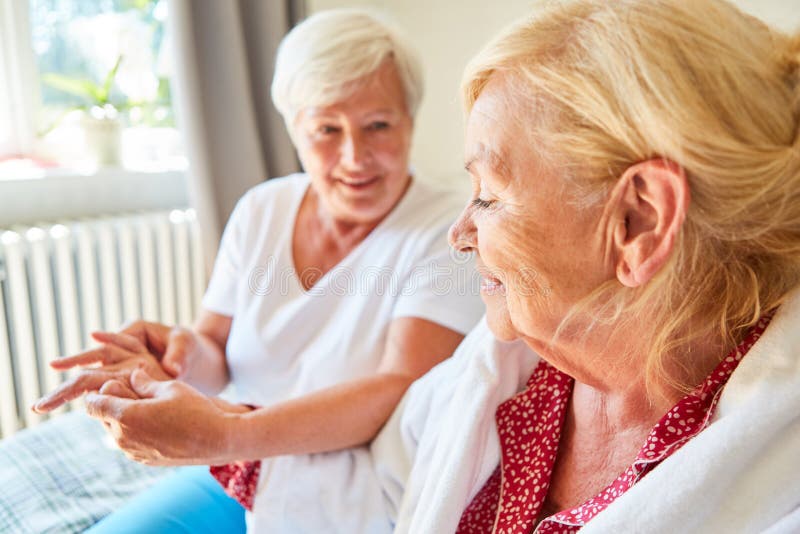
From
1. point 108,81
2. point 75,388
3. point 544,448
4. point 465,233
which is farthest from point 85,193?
point 544,448

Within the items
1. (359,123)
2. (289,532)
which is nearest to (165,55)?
(359,123)

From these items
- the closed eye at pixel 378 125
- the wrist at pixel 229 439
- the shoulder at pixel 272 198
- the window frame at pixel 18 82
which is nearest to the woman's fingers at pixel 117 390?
the wrist at pixel 229 439

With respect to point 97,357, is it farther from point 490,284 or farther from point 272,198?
point 490,284

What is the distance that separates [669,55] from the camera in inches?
25.5

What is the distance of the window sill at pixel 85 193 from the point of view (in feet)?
7.13

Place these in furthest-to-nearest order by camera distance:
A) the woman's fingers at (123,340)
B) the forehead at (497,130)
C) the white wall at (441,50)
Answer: the white wall at (441,50) → the woman's fingers at (123,340) → the forehead at (497,130)

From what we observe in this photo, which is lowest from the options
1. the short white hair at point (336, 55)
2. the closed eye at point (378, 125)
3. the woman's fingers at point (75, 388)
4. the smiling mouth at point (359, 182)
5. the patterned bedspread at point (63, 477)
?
the patterned bedspread at point (63, 477)

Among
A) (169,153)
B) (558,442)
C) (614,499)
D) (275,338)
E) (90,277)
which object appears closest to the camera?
(614,499)

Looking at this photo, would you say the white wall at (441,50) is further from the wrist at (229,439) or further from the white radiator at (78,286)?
the wrist at (229,439)

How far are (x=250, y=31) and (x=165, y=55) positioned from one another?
36cm

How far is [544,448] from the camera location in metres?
0.89

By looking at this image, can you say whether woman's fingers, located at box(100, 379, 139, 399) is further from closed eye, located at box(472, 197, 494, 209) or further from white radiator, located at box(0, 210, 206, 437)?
white radiator, located at box(0, 210, 206, 437)

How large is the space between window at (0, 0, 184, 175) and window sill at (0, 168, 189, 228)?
0.26 ft

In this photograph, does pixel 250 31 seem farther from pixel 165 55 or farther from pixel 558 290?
pixel 558 290
